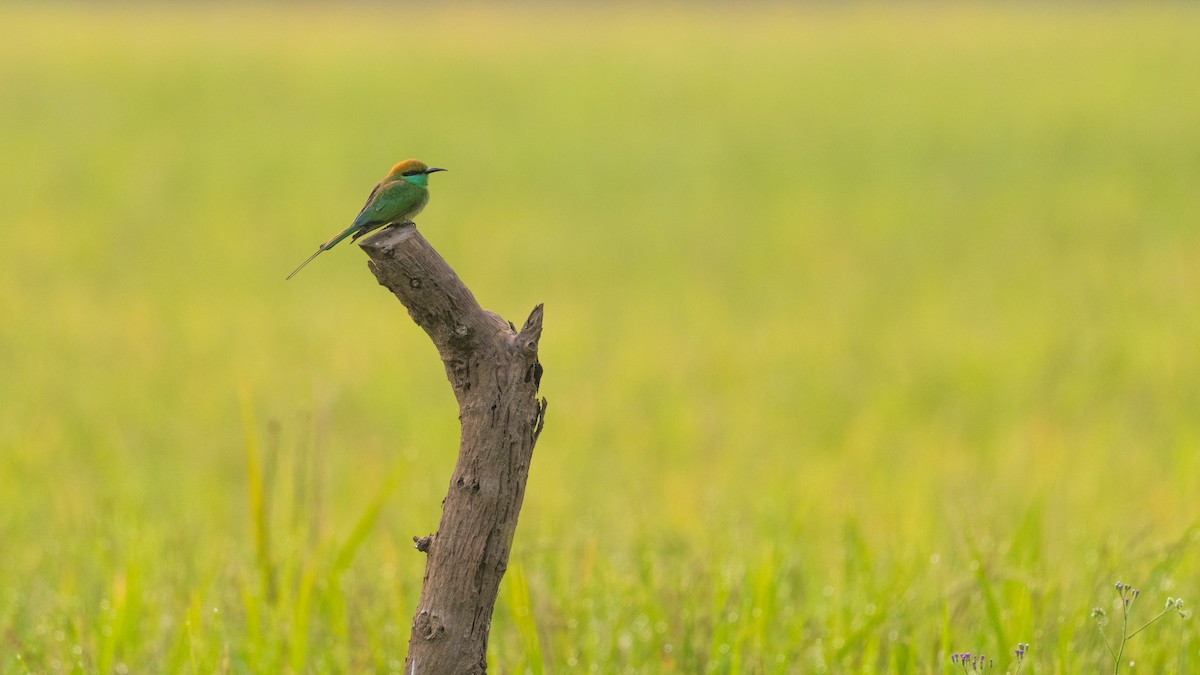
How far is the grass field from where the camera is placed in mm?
3740

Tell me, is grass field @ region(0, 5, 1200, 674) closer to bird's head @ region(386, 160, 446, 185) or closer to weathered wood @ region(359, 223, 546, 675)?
weathered wood @ region(359, 223, 546, 675)

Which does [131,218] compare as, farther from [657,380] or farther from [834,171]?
[834,171]

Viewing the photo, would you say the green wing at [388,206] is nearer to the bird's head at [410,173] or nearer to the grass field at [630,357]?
the bird's head at [410,173]

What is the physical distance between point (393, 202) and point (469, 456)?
0.57 m

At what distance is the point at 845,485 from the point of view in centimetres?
623

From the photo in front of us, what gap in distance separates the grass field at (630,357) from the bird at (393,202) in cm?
105

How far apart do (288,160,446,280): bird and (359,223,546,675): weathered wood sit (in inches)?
6.0

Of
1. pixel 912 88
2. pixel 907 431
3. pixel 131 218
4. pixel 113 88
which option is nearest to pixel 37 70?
pixel 113 88

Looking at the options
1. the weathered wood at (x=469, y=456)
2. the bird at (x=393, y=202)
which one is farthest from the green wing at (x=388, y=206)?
the weathered wood at (x=469, y=456)

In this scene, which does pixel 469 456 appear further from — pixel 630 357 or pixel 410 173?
pixel 630 357

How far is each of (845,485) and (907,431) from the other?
1314 mm

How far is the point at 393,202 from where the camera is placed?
2504 millimetres

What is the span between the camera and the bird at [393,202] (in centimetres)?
250

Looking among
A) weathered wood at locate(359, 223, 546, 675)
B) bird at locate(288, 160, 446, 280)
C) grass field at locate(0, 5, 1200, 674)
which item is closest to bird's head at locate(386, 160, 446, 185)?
bird at locate(288, 160, 446, 280)
